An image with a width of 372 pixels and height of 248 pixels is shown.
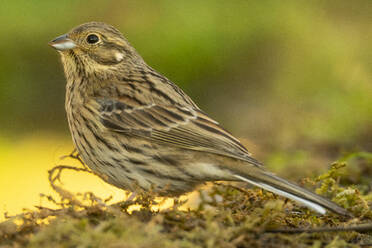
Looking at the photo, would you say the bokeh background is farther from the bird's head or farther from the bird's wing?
the bird's head

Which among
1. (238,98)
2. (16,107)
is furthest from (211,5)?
(16,107)

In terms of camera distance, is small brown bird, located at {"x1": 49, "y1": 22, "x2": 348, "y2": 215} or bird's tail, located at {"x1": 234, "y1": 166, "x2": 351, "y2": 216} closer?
bird's tail, located at {"x1": 234, "y1": 166, "x2": 351, "y2": 216}

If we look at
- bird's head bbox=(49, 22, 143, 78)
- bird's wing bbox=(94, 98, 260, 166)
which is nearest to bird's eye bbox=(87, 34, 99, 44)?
bird's head bbox=(49, 22, 143, 78)

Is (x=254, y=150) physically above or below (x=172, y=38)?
below

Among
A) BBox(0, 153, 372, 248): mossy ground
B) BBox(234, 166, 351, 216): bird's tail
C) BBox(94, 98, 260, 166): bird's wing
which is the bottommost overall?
BBox(0, 153, 372, 248): mossy ground

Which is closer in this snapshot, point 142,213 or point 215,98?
point 142,213

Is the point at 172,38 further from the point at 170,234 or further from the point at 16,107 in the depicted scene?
the point at 170,234

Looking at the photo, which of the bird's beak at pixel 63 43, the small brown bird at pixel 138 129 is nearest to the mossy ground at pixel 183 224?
the small brown bird at pixel 138 129

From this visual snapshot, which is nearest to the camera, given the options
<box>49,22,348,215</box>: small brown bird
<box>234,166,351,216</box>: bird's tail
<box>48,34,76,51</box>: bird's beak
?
<box>234,166,351,216</box>: bird's tail
